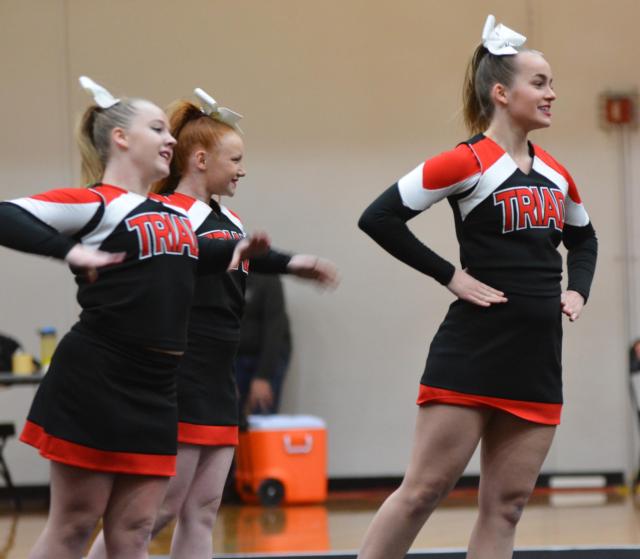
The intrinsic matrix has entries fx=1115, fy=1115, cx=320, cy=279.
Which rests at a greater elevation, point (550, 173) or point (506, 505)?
point (550, 173)

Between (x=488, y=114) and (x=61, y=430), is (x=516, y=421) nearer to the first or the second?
(x=488, y=114)

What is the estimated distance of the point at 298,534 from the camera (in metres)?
4.79

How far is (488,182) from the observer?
2551 millimetres

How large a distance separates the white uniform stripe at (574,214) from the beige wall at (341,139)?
140 inches

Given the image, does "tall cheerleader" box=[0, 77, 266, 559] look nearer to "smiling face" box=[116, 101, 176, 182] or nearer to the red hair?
"smiling face" box=[116, 101, 176, 182]

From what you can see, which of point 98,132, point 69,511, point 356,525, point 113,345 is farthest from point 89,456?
point 356,525

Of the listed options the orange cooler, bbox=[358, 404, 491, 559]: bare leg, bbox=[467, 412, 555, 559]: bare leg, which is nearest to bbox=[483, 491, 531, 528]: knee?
bbox=[467, 412, 555, 559]: bare leg

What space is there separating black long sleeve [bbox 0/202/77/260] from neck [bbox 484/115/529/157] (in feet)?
3.53

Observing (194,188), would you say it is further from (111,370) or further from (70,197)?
(111,370)

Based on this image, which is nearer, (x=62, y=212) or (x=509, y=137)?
(x=62, y=212)

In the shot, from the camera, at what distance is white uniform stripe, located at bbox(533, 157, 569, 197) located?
104 inches

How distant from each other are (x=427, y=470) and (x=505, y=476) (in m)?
0.19

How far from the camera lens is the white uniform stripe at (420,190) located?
2.55 m

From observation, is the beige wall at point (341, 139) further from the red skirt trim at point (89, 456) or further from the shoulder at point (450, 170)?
the red skirt trim at point (89, 456)
